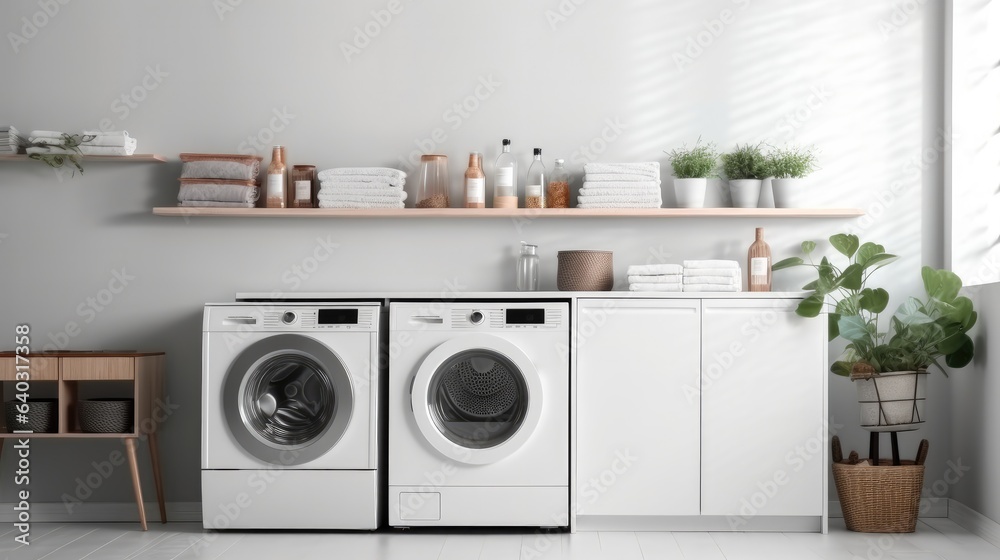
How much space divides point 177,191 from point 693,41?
8.18ft

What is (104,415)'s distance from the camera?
3.61 metres

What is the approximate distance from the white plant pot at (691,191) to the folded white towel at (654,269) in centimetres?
39

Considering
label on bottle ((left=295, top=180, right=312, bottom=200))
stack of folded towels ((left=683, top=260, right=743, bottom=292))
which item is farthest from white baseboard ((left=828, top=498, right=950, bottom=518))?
label on bottle ((left=295, top=180, right=312, bottom=200))

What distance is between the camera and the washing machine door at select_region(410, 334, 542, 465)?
3473 mm

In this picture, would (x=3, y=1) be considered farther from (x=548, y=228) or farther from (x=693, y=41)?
(x=693, y=41)

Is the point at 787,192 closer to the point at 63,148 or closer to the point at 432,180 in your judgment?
the point at 432,180

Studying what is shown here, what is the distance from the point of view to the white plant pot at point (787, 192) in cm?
387

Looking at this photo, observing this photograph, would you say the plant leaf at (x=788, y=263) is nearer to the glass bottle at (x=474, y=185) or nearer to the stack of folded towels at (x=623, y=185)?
the stack of folded towels at (x=623, y=185)

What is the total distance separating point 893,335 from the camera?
3.95m

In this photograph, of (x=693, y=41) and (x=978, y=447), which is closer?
(x=978, y=447)

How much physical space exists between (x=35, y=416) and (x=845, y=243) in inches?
138

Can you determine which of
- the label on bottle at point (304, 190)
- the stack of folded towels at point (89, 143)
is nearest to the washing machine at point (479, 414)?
the label on bottle at point (304, 190)

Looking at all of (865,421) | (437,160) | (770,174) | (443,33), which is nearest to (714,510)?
(865,421)

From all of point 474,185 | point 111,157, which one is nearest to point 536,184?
point 474,185
